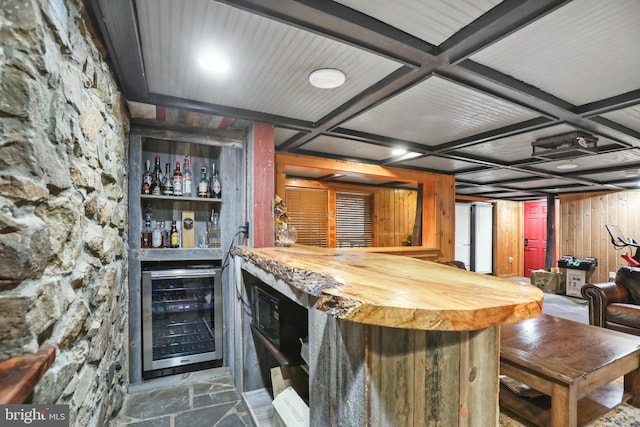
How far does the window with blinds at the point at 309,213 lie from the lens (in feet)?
17.1

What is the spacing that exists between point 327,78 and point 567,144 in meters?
2.27

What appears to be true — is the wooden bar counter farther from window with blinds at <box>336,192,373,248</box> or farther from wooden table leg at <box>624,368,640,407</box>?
window with blinds at <box>336,192,373,248</box>

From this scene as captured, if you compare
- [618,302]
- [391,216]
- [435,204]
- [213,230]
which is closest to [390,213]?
[391,216]

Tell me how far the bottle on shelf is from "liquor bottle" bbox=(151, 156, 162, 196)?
0.49 metres

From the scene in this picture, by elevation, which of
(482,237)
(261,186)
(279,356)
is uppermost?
(261,186)

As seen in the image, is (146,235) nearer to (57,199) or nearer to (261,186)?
(261,186)

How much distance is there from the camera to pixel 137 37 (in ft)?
4.43

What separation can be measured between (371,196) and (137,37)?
5.13 metres

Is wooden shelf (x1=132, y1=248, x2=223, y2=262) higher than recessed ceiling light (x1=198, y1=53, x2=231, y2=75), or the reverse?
recessed ceiling light (x1=198, y1=53, x2=231, y2=75)

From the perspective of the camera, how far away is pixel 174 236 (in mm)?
2736

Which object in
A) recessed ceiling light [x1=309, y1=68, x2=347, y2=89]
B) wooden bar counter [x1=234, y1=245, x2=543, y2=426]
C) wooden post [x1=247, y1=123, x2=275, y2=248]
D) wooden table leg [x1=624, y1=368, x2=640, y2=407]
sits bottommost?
wooden table leg [x1=624, y1=368, x2=640, y2=407]

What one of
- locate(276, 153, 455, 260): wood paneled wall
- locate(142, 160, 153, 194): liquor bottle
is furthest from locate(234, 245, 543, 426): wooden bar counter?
locate(276, 153, 455, 260): wood paneled wall

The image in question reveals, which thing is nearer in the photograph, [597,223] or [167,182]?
[167,182]

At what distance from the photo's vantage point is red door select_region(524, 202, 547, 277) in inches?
339
